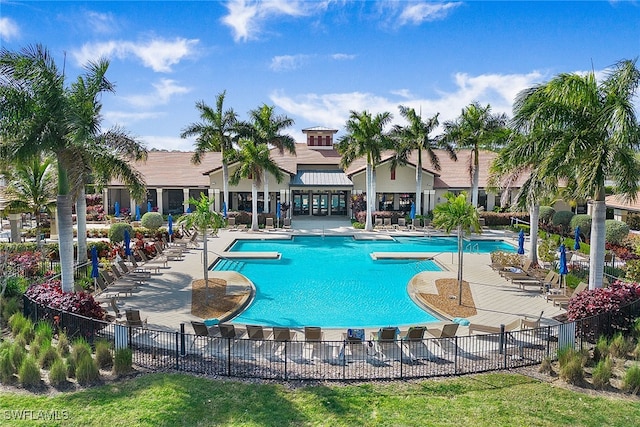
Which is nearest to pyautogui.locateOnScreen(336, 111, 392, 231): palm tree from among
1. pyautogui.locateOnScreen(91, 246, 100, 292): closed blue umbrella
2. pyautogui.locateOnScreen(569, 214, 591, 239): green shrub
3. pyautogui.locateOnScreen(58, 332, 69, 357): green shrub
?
pyautogui.locateOnScreen(569, 214, 591, 239): green shrub

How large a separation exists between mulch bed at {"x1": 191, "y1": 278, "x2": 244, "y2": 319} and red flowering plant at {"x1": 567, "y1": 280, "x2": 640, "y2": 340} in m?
11.1

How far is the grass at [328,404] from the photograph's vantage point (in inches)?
347

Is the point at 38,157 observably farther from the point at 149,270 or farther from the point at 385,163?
the point at 385,163

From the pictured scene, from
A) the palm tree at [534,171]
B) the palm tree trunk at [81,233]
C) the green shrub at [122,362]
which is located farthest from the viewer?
the palm tree trunk at [81,233]

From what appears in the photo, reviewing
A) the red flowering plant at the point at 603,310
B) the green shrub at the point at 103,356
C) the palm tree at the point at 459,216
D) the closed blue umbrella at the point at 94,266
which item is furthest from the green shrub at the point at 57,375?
the red flowering plant at the point at 603,310

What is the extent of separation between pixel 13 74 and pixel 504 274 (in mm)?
20006

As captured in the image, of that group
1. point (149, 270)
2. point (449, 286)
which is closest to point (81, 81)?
point (149, 270)

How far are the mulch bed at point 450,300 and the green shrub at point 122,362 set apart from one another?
404 inches

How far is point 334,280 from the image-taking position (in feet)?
72.9

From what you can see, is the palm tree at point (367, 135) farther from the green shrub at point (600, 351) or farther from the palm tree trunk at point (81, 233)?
the green shrub at point (600, 351)

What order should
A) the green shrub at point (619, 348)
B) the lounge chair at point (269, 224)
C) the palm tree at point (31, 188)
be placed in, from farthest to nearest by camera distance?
the lounge chair at point (269, 224) < the palm tree at point (31, 188) < the green shrub at point (619, 348)

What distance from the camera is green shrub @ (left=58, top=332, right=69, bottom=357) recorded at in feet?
38.1

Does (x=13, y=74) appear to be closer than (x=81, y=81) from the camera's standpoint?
Yes

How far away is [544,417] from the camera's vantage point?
905 cm
